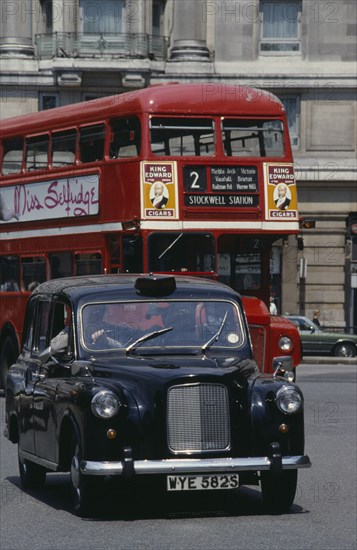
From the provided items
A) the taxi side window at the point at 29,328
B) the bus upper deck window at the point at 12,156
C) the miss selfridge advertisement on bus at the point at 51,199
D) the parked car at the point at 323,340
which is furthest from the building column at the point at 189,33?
the taxi side window at the point at 29,328

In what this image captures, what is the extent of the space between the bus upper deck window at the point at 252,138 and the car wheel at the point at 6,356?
574 cm

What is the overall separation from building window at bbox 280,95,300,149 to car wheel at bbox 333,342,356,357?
9.04m

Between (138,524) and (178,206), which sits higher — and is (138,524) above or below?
below

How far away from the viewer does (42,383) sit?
38.7 feet

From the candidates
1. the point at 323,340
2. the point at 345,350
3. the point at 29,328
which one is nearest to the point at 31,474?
the point at 29,328

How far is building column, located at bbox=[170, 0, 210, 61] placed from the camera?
161ft

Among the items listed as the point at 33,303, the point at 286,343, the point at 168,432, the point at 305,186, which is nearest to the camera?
the point at 168,432

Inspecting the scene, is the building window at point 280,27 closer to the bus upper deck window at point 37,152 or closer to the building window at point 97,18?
the building window at point 97,18

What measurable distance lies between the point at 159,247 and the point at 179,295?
31.3 ft

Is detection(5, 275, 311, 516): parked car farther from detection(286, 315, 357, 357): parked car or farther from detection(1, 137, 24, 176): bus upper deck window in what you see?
detection(286, 315, 357, 357): parked car

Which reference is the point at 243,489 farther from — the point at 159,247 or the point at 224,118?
the point at 224,118

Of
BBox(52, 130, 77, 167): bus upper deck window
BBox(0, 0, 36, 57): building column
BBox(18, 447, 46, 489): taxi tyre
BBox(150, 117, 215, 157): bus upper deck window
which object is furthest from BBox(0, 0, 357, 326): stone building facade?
BBox(18, 447, 46, 489): taxi tyre

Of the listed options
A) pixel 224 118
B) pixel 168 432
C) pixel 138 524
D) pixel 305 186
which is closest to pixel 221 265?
pixel 224 118

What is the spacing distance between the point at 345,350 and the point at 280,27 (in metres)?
12.5
